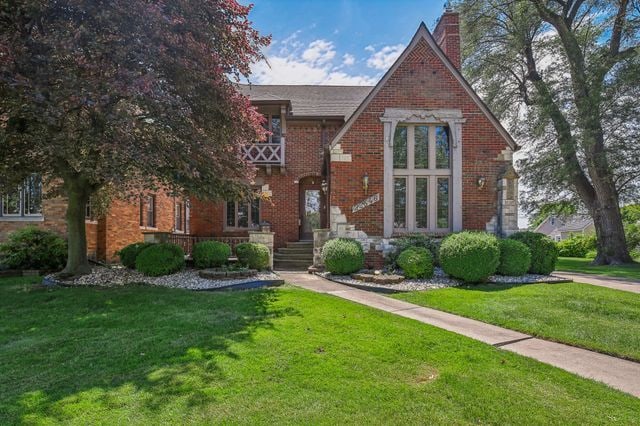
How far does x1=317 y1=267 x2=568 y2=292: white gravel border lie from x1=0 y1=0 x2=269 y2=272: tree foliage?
12.3 feet

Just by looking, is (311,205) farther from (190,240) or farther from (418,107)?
(418,107)

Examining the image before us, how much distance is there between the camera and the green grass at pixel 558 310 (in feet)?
17.6

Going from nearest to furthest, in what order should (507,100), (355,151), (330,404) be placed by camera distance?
(330,404) < (355,151) < (507,100)

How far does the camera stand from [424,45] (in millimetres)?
11297

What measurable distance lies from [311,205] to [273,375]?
1262 cm

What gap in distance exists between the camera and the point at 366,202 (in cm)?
1121

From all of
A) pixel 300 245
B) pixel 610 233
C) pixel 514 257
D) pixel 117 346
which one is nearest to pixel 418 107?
pixel 514 257

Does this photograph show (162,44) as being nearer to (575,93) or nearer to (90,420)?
(90,420)

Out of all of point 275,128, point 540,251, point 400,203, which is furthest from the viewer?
point 275,128

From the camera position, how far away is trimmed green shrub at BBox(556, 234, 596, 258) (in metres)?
28.6

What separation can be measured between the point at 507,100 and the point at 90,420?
2228 cm

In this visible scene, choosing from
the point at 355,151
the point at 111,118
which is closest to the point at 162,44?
the point at 111,118

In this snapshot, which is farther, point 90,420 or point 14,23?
point 14,23

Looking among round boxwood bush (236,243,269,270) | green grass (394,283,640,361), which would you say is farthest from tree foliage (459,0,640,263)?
round boxwood bush (236,243,269,270)
